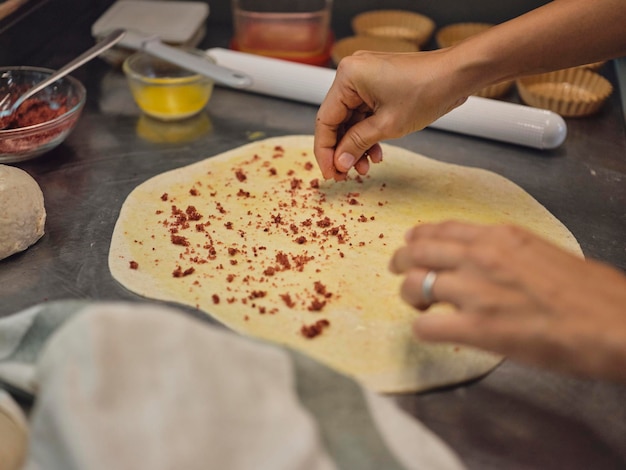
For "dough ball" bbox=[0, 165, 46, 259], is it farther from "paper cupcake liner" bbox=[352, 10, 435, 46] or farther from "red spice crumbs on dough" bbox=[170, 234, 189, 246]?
"paper cupcake liner" bbox=[352, 10, 435, 46]

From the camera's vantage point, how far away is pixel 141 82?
1748 mm

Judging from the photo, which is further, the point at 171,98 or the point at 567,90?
the point at 567,90

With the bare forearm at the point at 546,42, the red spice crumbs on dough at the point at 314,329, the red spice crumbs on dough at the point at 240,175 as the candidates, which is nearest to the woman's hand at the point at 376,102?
the bare forearm at the point at 546,42

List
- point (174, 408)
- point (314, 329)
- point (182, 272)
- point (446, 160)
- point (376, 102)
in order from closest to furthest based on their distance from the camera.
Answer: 1. point (174, 408)
2. point (314, 329)
3. point (182, 272)
4. point (376, 102)
5. point (446, 160)

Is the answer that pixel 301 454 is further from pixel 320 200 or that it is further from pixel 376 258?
pixel 320 200

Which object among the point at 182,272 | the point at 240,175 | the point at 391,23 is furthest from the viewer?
the point at 391,23

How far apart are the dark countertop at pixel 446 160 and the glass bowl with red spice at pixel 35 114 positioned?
66mm

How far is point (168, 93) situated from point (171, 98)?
16mm

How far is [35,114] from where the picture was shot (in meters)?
1.61

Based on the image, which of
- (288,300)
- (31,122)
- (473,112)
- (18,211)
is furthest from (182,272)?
(473,112)

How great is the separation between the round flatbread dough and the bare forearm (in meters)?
0.29

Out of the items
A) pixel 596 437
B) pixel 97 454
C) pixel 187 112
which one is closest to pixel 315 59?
pixel 187 112

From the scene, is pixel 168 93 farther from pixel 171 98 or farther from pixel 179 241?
pixel 179 241

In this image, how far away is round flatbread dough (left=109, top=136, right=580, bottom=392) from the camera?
1.10 meters
